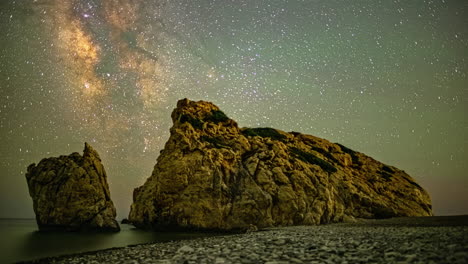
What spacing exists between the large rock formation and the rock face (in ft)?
18.1

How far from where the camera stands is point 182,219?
4181cm

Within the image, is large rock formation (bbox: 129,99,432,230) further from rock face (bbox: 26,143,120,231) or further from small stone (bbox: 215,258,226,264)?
small stone (bbox: 215,258,226,264)

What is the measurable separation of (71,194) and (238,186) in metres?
26.3

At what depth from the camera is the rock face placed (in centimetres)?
4666

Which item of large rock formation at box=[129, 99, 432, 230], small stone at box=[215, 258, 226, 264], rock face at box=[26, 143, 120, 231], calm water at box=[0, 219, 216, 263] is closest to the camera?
small stone at box=[215, 258, 226, 264]

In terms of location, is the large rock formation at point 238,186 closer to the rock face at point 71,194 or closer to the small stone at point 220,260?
the rock face at point 71,194

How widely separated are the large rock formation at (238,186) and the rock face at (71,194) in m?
5.50

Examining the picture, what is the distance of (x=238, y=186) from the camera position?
148 feet

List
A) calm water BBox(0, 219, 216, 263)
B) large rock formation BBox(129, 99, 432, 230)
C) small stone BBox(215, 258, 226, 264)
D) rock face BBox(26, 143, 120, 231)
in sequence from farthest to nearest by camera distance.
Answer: rock face BBox(26, 143, 120, 231)
large rock formation BBox(129, 99, 432, 230)
calm water BBox(0, 219, 216, 263)
small stone BBox(215, 258, 226, 264)

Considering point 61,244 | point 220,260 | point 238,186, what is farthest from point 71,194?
point 220,260

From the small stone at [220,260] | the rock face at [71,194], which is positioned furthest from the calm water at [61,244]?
the small stone at [220,260]

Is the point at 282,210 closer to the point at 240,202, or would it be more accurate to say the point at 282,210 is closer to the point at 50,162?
the point at 240,202

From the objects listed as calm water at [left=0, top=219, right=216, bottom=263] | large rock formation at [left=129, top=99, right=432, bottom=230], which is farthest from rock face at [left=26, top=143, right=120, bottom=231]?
calm water at [left=0, top=219, right=216, bottom=263]

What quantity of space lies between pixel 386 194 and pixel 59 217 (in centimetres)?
6145
